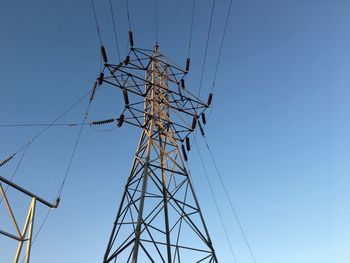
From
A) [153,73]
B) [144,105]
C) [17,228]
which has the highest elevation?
[153,73]

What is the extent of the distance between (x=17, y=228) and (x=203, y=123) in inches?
460

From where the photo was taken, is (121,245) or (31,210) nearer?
(31,210)

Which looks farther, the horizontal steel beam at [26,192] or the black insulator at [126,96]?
the black insulator at [126,96]

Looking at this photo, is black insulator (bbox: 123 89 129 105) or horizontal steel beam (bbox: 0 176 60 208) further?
black insulator (bbox: 123 89 129 105)

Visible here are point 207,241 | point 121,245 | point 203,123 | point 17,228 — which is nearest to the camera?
point 17,228

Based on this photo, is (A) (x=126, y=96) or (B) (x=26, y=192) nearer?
(B) (x=26, y=192)

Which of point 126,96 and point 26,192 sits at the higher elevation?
point 126,96

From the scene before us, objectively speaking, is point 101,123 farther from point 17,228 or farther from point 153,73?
point 17,228


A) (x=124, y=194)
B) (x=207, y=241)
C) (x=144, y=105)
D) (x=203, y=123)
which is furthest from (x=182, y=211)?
(x=203, y=123)

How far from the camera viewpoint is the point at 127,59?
1555 centimetres

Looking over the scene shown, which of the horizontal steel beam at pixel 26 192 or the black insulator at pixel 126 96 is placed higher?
the black insulator at pixel 126 96

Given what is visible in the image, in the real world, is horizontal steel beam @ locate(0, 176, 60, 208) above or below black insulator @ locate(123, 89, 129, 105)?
below

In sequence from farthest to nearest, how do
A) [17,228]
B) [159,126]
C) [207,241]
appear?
[159,126], [207,241], [17,228]

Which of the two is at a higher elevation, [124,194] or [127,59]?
[127,59]
